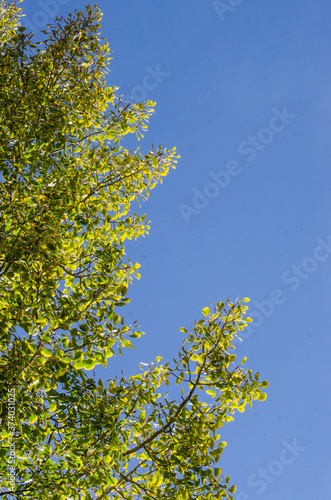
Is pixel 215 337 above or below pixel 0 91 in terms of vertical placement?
below

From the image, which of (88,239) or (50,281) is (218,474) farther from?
(88,239)

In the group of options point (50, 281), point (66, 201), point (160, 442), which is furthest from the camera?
point (66, 201)

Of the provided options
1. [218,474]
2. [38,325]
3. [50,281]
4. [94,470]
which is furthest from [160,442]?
[50,281]

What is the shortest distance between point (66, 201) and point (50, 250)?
1.11 metres

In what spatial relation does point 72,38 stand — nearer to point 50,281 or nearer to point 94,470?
point 50,281

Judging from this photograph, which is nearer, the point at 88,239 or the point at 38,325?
the point at 38,325

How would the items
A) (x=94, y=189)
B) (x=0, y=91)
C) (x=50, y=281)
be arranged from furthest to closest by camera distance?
(x=94, y=189), (x=0, y=91), (x=50, y=281)

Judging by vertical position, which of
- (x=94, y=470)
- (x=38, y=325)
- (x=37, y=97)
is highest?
(x=37, y=97)

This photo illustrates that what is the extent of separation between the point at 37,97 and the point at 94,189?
1.46 metres

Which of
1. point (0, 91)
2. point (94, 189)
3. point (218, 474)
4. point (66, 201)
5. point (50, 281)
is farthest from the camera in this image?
point (94, 189)

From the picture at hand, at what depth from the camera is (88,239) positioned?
211 inches

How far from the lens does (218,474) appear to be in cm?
393

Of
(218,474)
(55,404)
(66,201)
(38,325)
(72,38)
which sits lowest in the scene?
(218,474)

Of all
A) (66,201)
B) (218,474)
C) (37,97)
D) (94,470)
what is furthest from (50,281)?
(37,97)
